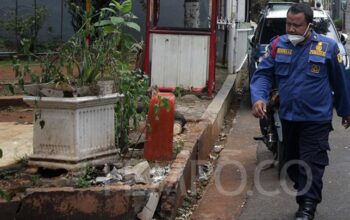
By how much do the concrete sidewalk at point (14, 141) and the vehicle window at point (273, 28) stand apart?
211 inches

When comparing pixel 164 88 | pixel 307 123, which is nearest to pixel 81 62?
pixel 307 123

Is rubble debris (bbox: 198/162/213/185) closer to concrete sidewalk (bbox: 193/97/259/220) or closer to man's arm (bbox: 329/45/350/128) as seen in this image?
concrete sidewalk (bbox: 193/97/259/220)

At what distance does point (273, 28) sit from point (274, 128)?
5314 millimetres

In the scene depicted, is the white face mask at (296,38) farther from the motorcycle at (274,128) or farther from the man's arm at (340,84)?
the motorcycle at (274,128)

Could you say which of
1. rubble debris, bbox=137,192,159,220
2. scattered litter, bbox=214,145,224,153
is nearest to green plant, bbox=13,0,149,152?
rubble debris, bbox=137,192,159,220

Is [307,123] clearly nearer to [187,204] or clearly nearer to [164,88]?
[187,204]

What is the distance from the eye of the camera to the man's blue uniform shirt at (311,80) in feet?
15.7

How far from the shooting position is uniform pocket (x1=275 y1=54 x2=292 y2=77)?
15.9ft

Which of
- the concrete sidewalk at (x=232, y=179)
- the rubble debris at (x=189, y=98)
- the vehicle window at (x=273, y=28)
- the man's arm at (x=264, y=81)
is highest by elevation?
the vehicle window at (x=273, y=28)

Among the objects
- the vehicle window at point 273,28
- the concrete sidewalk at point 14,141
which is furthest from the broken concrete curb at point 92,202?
the vehicle window at point 273,28

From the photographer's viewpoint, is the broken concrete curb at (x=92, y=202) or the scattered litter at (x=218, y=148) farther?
the scattered litter at (x=218, y=148)

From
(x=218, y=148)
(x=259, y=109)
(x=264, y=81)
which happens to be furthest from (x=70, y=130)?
(x=218, y=148)

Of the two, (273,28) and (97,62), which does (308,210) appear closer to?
(97,62)

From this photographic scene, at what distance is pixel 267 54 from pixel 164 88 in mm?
4846
